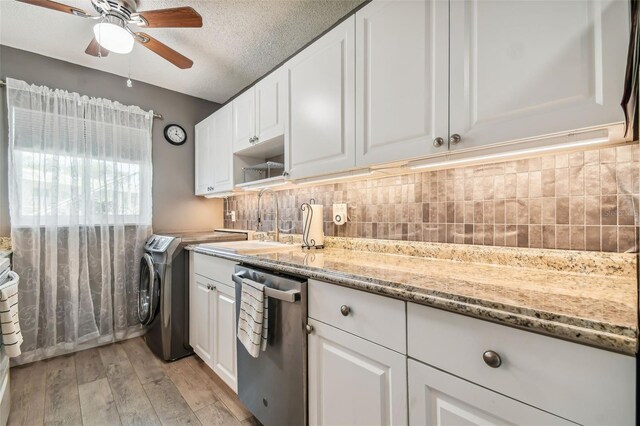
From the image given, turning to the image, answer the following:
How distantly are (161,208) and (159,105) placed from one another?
1.05 metres

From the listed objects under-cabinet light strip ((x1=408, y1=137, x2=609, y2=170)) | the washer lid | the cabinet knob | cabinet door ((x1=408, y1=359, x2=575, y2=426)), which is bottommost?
cabinet door ((x1=408, y1=359, x2=575, y2=426))

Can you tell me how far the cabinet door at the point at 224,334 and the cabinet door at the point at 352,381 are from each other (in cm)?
70

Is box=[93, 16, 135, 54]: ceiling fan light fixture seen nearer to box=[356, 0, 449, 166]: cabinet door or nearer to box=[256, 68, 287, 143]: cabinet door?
box=[256, 68, 287, 143]: cabinet door

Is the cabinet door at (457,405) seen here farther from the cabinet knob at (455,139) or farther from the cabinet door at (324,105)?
the cabinet door at (324,105)

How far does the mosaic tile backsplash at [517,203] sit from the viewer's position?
3.26 ft

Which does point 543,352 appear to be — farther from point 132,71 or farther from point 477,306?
point 132,71

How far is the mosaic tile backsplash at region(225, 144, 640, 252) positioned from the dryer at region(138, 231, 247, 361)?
4.57ft

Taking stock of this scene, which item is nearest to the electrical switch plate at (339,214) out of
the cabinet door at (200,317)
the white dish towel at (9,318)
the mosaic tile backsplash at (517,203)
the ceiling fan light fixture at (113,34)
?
the mosaic tile backsplash at (517,203)

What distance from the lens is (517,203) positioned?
120cm

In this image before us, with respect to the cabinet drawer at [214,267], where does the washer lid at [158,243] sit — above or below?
above

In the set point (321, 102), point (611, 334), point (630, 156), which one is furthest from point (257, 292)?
point (630, 156)

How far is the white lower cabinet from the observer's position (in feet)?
5.69

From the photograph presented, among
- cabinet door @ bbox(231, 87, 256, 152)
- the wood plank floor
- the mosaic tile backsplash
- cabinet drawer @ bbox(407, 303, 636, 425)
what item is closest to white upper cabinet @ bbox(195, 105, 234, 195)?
cabinet door @ bbox(231, 87, 256, 152)

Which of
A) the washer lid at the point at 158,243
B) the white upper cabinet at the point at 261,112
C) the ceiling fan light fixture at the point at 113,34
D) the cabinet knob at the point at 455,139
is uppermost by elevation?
the ceiling fan light fixture at the point at 113,34
